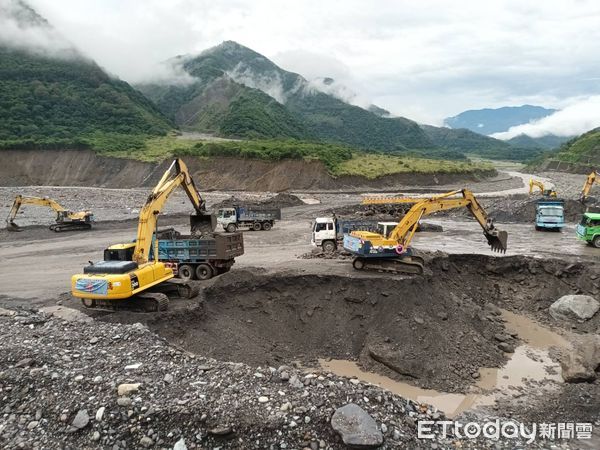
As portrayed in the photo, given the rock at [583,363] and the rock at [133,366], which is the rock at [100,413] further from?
the rock at [583,363]

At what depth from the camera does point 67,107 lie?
293ft

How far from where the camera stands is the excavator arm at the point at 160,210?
1459 centimetres

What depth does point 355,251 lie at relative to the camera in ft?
60.0

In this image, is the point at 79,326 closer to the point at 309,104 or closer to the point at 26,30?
the point at 26,30

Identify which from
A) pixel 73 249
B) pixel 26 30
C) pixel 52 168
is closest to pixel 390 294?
pixel 73 249

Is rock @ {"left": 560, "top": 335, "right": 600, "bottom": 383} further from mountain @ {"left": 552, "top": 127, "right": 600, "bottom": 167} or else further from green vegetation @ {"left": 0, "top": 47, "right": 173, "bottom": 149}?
mountain @ {"left": 552, "top": 127, "right": 600, "bottom": 167}

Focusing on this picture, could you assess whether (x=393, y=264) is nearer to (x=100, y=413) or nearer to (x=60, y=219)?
(x=100, y=413)

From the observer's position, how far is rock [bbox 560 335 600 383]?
12.6 m

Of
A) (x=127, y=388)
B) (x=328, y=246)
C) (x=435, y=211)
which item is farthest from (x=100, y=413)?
(x=328, y=246)

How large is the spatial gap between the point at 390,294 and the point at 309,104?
7359 inches

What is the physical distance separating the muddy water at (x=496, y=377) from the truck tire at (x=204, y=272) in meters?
6.56

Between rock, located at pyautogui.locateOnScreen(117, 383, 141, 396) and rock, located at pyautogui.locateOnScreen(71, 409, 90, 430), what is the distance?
660 millimetres

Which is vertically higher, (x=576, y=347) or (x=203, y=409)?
(x=203, y=409)

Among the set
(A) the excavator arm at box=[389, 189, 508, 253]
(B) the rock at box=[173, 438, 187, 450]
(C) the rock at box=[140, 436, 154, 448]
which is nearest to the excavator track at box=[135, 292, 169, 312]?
(C) the rock at box=[140, 436, 154, 448]
